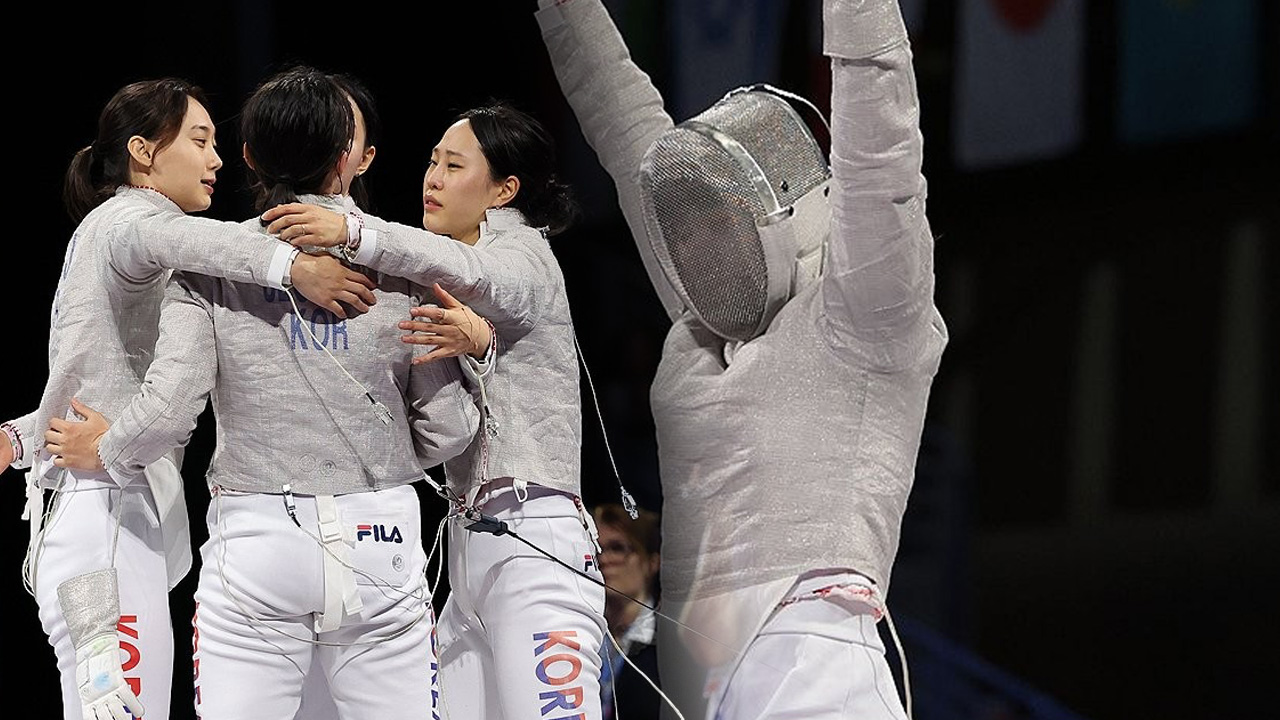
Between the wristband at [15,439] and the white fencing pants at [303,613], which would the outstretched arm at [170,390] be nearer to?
the white fencing pants at [303,613]

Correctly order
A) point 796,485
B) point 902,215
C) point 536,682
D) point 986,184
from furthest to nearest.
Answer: point 986,184 < point 536,682 < point 796,485 < point 902,215

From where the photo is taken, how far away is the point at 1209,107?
338cm

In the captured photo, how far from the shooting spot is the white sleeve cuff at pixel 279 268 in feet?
5.75

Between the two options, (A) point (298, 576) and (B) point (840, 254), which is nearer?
(B) point (840, 254)

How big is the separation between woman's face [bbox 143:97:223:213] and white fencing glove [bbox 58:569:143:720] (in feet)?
1.56

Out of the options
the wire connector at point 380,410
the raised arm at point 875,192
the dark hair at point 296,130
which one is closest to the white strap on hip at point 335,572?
the wire connector at point 380,410

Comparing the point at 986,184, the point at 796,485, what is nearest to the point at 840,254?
the point at 796,485

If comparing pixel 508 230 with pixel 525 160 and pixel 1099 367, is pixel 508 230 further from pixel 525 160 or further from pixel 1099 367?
pixel 1099 367

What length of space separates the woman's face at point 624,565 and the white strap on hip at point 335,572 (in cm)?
70

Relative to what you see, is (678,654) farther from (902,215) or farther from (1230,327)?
(1230,327)

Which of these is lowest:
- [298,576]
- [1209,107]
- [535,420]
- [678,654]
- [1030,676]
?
[1030,676]

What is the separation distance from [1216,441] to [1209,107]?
27.9 inches

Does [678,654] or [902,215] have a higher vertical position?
[902,215]

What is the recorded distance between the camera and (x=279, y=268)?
1754 millimetres
